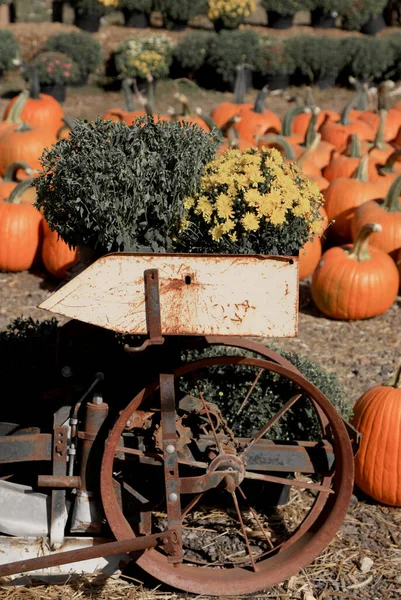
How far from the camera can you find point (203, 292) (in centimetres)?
267

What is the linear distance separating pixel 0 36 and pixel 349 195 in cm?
928

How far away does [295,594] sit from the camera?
3033 mm

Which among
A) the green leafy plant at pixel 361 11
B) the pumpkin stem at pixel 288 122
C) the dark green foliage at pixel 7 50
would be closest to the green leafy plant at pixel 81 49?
the dark green foliage at pixel 7 50

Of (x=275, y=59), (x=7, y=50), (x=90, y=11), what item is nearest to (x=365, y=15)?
(x=275, y=59)

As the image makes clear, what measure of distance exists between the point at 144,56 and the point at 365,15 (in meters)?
6.36

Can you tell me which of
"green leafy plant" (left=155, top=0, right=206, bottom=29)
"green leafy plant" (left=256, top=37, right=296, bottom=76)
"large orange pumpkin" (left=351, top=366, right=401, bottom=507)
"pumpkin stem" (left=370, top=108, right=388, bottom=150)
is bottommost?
"large orange pumpkin" (left=351, top=366, right=401, bottom=507)

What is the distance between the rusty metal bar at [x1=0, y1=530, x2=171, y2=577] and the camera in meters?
2.59

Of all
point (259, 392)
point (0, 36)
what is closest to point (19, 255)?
point (259, 392)

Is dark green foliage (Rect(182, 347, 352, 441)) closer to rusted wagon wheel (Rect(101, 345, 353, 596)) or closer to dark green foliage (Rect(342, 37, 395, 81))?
rusted wagon wheel (Rect(101, 345, 353, 596))

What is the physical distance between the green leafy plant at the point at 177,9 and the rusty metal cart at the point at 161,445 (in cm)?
1412

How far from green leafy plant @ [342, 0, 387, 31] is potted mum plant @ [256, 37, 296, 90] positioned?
163 inches

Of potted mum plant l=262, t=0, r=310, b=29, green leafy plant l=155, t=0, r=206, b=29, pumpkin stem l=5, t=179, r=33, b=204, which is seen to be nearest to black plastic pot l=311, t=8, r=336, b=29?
potted mum plant l=262, t=0, r=310, b=29

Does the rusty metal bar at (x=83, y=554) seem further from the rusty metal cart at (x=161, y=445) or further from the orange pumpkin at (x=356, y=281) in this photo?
the orange pumpkin at (x=356, y=281)

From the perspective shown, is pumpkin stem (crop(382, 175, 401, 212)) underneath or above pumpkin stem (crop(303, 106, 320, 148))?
underneath
